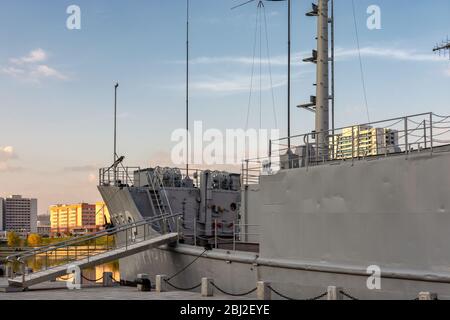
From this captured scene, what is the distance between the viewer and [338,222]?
1250 cm

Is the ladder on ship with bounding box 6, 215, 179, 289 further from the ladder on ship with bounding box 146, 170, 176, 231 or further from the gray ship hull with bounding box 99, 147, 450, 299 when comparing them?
the gray ship hull with bounding box 99, 147, 450, 299

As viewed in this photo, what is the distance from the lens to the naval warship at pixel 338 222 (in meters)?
10.9

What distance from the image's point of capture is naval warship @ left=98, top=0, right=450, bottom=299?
10.9m

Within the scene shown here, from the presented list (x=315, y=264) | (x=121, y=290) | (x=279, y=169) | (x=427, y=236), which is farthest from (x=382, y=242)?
(x=121, y=290)

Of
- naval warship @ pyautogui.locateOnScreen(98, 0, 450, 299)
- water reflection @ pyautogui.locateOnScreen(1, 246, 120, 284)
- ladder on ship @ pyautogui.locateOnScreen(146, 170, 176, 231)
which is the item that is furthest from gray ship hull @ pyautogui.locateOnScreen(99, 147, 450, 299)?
water reflection @ pyautogui.locateOnScreen(1, 246, 120, 284)

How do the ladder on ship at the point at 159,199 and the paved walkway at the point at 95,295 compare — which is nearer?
the paved walkway at the point at 95,295

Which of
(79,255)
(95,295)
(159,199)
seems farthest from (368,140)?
(159,199)

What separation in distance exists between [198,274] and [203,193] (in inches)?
197

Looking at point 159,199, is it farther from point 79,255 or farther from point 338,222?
point 338,222

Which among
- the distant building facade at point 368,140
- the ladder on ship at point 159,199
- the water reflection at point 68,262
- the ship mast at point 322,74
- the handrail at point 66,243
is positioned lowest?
the water reflection at point 68,262

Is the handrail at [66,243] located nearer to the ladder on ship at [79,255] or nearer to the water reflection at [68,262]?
the ladder on ship at [79,255]

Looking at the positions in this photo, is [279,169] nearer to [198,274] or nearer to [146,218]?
[198,274]

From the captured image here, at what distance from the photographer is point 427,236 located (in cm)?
1077

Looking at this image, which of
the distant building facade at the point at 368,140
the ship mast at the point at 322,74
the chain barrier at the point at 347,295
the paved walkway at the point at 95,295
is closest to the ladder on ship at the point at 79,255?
the paved walkway at the point at 95,295
